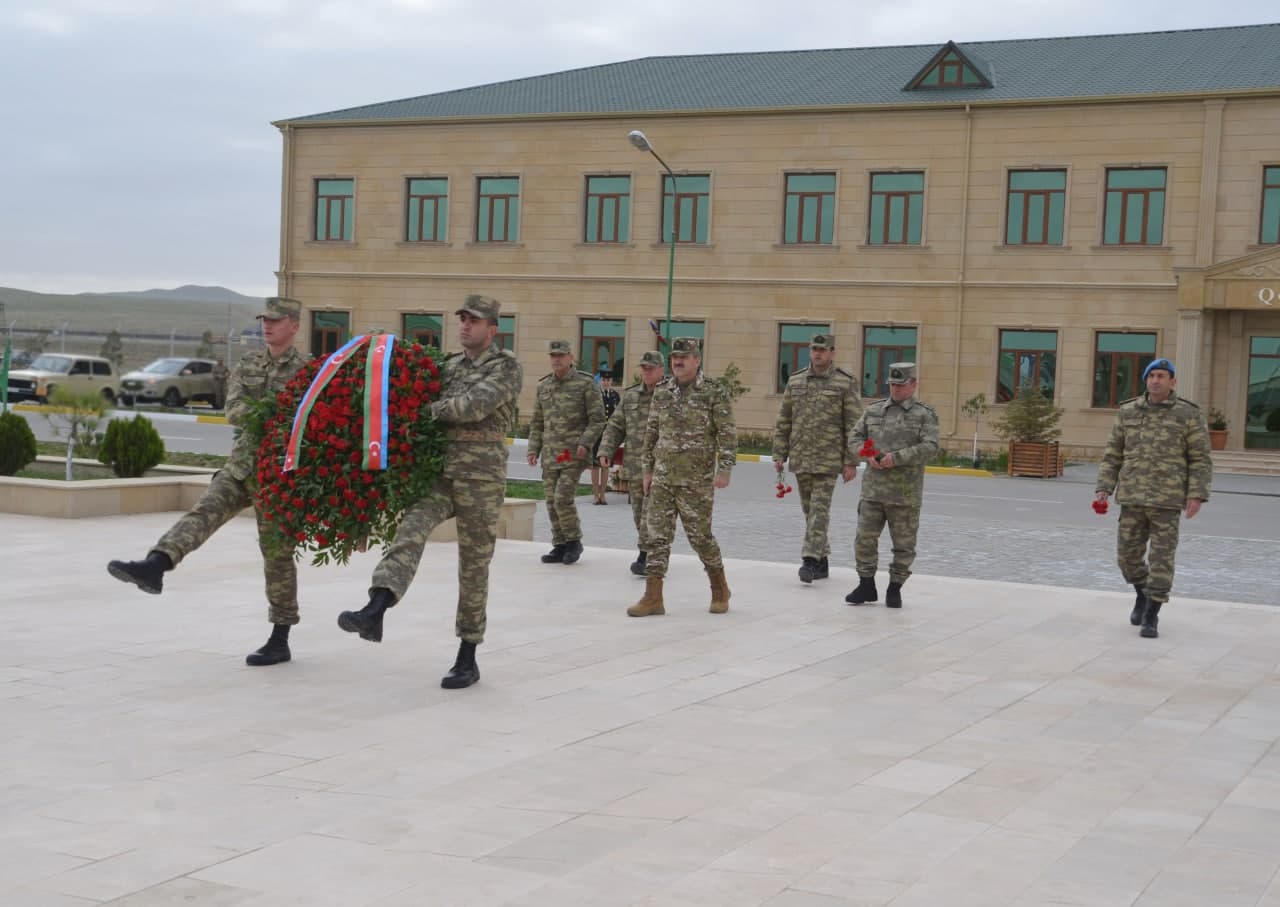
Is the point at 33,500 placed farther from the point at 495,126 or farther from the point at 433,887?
the point at 495,126

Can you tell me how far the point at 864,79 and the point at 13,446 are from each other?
91.3 ft

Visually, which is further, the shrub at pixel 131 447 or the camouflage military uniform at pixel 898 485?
the shrub at pixel 131 447

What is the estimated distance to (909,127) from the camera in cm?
3781

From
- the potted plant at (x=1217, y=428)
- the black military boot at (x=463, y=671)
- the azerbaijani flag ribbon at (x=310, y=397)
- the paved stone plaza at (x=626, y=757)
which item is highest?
the azerbaijani flag ribbon at (x=310, y=397)

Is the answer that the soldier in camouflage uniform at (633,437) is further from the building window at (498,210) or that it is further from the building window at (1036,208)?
the building window at (498,210)

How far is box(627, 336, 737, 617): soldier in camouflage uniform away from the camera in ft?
34.7

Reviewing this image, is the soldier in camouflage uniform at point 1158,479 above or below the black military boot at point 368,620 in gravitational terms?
above

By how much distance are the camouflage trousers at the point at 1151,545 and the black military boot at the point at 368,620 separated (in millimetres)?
5553

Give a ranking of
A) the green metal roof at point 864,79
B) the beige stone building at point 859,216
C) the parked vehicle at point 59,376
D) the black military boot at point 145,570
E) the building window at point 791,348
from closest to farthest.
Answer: the black military boot at point 145,570
the beige stone building at point 859,216
the green metal roof at point 864,79
the building window at point 791,348
the parked vehicle at point 59,376

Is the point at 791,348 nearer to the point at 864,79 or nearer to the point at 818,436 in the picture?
the point at 864,79

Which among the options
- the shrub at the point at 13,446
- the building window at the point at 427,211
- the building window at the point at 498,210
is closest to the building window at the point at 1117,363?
the building window at the point at 498,210

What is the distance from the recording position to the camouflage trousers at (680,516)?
10.5 metres

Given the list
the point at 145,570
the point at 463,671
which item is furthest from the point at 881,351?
Result: the point at 145,570

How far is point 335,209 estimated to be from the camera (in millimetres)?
43938
